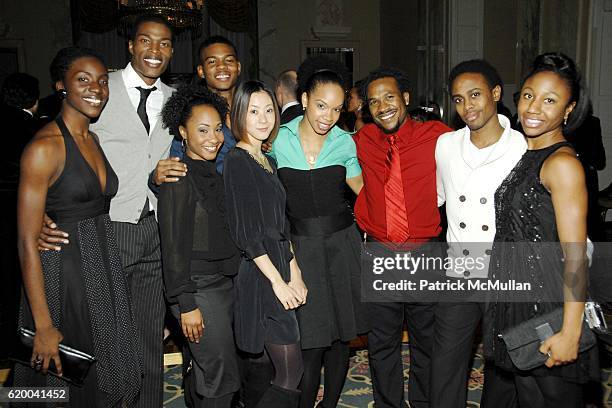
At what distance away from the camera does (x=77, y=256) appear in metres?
2.25

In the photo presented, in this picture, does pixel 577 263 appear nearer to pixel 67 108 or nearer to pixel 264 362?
pixel 264 362

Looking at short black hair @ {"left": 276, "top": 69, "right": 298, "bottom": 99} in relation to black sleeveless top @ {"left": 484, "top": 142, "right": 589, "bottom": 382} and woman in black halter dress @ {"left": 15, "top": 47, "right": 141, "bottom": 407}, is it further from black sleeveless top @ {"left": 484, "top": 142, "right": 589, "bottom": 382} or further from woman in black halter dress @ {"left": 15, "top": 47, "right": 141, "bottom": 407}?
black sleeveless top @ {"left": 484, "top": 142, "right": 589, "bottom": 382}

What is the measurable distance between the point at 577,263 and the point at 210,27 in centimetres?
1006

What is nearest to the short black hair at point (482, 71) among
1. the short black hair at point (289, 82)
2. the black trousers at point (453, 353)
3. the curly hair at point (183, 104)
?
the black trousers at point (453, 353)

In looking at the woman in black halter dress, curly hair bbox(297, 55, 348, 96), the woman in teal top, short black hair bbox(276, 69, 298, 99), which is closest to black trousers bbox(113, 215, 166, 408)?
the woman in black halter dress

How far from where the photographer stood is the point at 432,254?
8.95 feet

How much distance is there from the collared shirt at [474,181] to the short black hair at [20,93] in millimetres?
3322

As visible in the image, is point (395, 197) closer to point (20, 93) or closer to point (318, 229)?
point (318, 229)

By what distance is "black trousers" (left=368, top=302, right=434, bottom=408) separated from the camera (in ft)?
9.00

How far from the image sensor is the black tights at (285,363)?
2.28 meters

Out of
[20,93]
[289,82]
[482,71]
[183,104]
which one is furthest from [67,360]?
[20,93]

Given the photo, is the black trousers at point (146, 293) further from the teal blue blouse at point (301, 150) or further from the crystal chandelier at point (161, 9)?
the crystal chandelier at point (161, 9)

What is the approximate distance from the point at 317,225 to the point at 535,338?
1.07 m

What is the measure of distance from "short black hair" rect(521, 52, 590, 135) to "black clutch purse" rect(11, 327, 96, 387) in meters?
2.04
